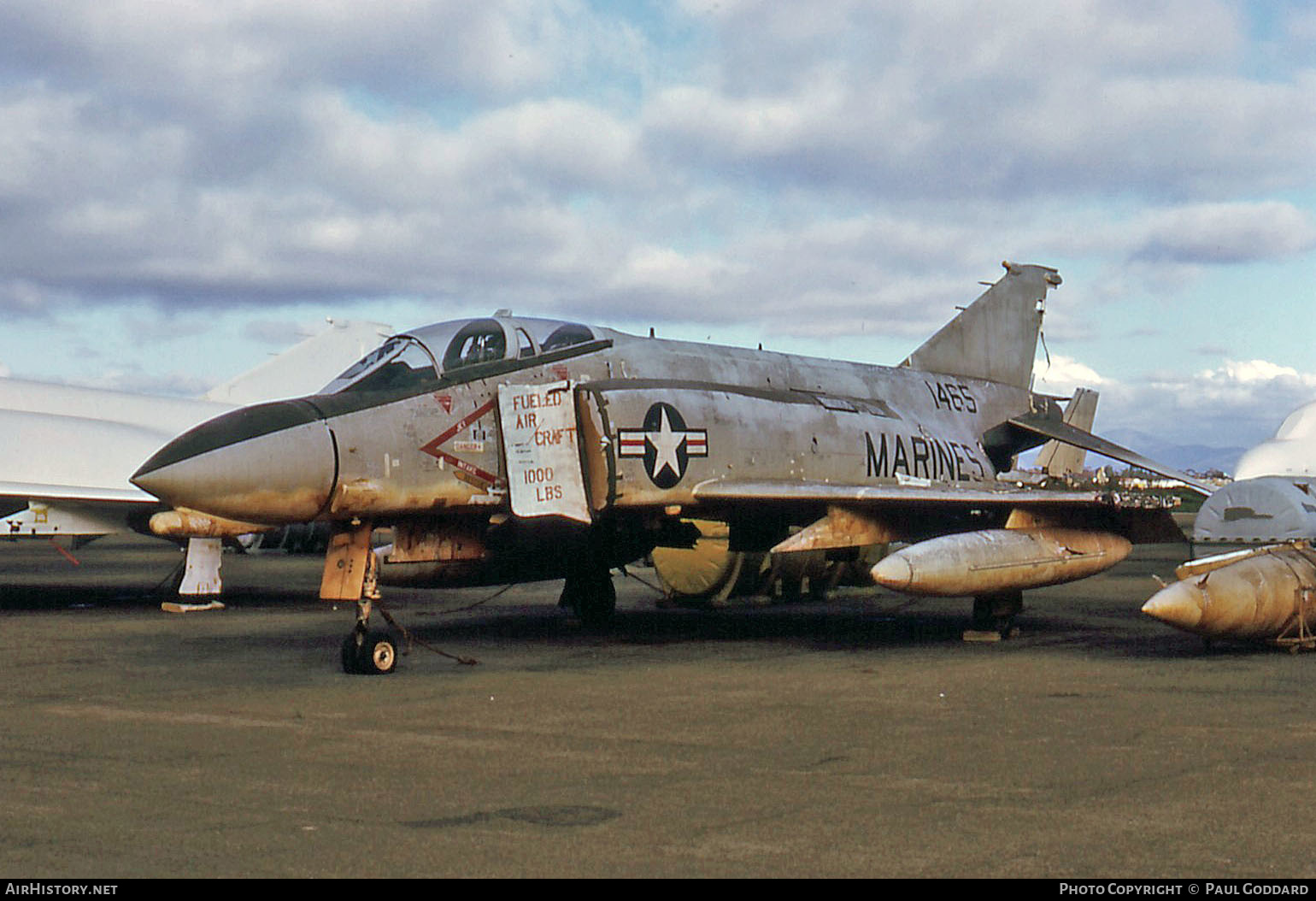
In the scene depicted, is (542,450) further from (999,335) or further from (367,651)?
(999,335)

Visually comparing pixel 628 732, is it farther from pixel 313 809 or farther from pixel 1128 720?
pixel 1128 720

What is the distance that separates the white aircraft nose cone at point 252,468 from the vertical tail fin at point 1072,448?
38.0 ft

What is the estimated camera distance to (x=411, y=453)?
11609 mm

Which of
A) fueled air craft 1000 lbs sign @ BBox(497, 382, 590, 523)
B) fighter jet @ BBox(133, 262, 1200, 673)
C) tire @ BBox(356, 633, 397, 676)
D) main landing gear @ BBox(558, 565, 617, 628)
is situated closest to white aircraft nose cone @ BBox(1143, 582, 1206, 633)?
fighter jet @ BBox(133, 262, 1200, 673)

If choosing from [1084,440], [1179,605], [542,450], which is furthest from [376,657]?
[1084,440]

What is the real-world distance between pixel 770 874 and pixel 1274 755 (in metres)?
3.82

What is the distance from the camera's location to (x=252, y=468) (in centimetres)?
1049

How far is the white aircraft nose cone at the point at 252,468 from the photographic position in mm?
10383

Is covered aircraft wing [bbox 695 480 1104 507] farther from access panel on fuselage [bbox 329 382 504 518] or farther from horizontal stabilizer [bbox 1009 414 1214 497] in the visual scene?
horizontal stabilizer [bbox 1009 414 1214 497]

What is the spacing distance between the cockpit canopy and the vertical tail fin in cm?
905

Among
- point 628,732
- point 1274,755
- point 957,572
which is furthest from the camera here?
point 957,572

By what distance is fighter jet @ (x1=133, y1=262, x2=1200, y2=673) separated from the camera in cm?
1102

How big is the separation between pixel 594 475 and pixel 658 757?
531cm

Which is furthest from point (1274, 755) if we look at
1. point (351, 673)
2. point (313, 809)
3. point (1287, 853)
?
point (351, 673)
